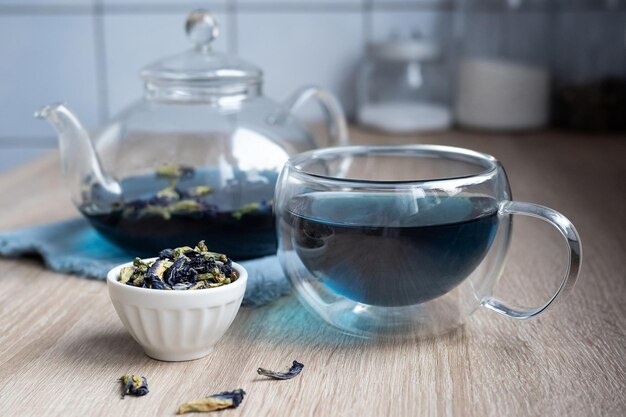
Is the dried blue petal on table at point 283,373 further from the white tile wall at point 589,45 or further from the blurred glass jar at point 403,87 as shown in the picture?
the white tile wall at point 589,45

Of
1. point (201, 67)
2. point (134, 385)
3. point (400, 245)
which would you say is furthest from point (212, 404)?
point (201, 67)

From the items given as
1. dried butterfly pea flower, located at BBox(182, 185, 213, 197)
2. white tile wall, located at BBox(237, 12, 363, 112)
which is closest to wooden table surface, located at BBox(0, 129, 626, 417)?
dried butterfly pea flower, located at BBox(182, 185, 213, 197)

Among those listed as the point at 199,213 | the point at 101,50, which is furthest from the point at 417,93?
the point at 199,213

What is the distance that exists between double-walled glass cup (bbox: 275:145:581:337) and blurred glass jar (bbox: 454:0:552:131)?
963mm

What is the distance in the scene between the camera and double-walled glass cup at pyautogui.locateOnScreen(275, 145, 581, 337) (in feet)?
1.91

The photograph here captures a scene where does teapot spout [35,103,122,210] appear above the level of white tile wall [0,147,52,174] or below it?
above

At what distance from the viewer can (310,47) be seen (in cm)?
177

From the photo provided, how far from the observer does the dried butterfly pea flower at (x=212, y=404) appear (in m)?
0.51

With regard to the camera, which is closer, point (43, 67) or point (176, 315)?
point (176, 315)

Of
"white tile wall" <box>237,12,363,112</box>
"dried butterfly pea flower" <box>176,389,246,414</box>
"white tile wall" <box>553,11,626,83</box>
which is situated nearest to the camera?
"dried butterfly pea flower" <box>176,389,246,414</box>

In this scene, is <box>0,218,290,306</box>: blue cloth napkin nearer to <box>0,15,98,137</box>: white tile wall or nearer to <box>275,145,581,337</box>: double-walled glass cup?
<box>275,145,581,337</box>: double-walled glass cup

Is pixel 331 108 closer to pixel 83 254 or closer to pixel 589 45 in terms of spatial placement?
pixel 83 254

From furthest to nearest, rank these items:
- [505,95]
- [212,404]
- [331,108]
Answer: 1. [505,95]
2. [331,108]
3. [212,404]

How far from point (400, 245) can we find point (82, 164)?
1.20 feet
